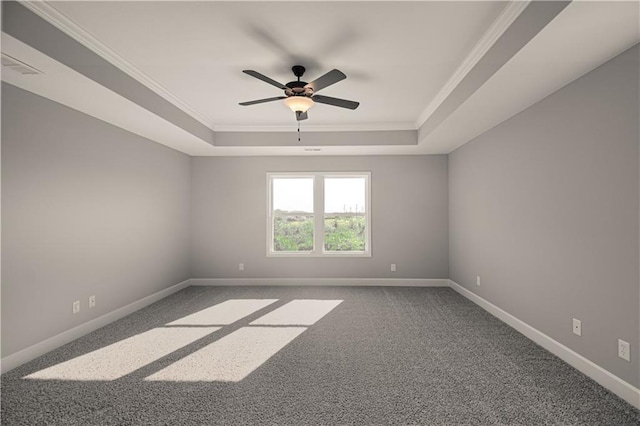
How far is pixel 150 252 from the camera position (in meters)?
4.59

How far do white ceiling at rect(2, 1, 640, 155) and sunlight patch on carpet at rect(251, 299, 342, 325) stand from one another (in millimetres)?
2588

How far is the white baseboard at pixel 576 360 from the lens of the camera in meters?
2.13

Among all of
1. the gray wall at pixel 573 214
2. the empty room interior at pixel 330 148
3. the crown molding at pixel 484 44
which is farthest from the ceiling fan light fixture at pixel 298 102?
the gray wall at pixel 573 214

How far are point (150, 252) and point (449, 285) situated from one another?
4.69 meters

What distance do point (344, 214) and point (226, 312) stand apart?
8.65ft

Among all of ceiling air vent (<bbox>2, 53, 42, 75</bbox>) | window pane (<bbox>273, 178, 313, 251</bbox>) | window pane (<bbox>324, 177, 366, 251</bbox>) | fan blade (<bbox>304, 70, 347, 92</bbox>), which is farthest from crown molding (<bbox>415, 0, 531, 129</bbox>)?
ceiling air vent (<bbox>2, 53, 42, 75</bbox>)

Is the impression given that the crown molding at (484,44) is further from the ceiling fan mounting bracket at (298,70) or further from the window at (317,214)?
the window at (317,214)

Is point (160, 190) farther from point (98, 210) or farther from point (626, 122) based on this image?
point (626, 122)

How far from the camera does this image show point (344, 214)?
5.82m

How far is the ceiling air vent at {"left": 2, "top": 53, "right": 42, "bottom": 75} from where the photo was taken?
2.23 m

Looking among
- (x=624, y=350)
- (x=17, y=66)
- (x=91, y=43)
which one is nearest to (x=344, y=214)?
(x=624, y=350)

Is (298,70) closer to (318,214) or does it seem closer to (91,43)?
(91,43)

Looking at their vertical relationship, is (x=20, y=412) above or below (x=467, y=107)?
below

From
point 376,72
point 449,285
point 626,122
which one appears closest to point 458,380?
point 626,122
